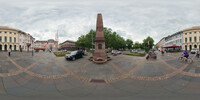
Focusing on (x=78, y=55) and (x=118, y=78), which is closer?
(x=118, y=78)

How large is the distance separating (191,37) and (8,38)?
92550mm

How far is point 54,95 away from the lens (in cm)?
409

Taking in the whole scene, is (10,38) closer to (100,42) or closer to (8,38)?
(8,38)

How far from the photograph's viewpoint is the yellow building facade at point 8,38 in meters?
43.7

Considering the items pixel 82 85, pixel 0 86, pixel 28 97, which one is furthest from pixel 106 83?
pixel 0 86

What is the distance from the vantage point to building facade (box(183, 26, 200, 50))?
43625 mm

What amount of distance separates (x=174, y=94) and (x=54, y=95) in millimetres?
5466

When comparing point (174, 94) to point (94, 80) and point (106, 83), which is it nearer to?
point (106, 83)

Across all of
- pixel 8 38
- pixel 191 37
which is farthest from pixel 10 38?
pixel 191 37

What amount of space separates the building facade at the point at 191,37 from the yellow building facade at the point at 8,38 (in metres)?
89.7

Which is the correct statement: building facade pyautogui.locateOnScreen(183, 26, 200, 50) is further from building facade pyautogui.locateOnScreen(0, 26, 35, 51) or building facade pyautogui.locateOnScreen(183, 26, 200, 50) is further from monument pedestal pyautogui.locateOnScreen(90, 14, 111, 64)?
building facade pyautogui.locateOnScreen(0, 26, 35, 51)

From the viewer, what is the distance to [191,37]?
4541 centimetres

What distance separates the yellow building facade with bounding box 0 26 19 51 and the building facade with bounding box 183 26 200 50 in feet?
294

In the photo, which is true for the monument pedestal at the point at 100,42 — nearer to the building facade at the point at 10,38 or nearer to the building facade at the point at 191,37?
the building facade at the point at 10,38
